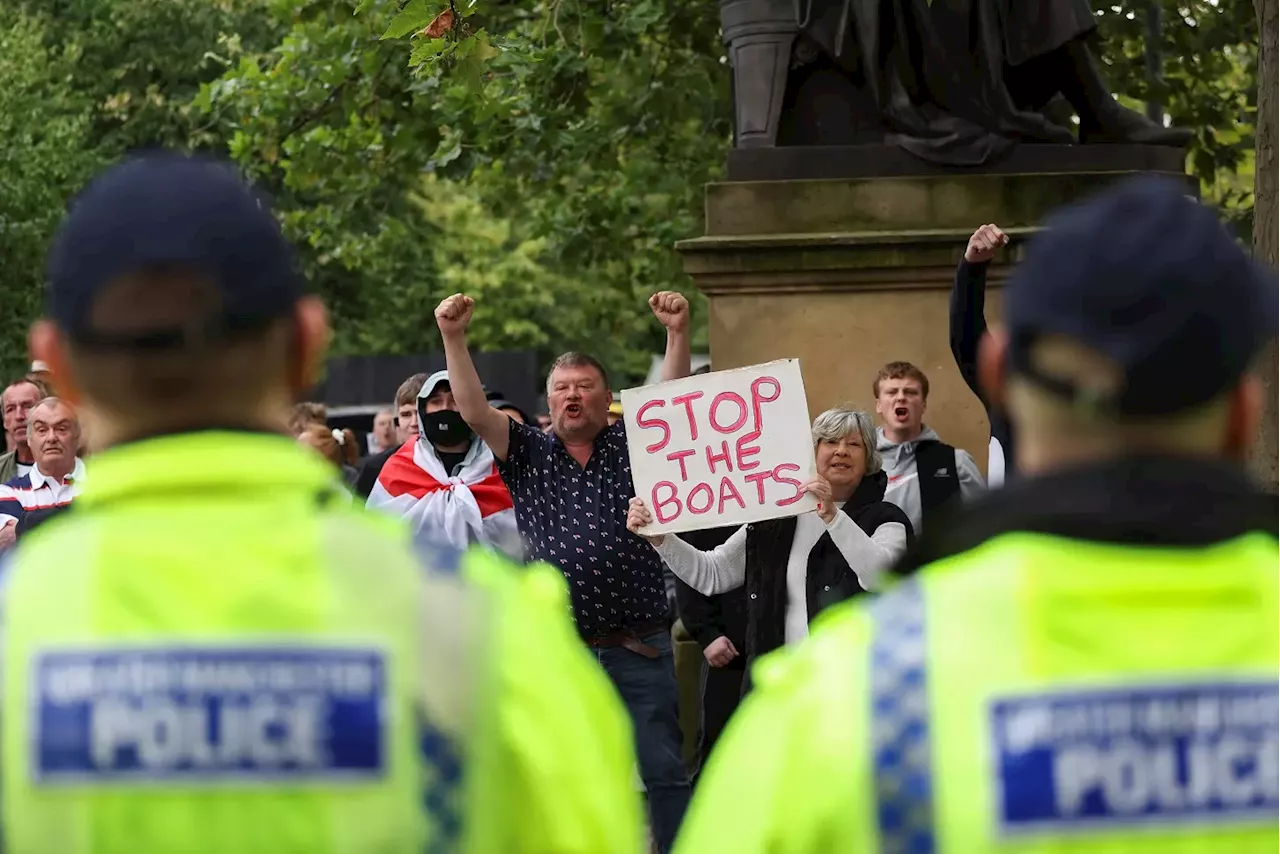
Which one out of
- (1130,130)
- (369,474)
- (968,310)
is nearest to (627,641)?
(968,310)

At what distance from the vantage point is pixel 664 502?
8258 mm

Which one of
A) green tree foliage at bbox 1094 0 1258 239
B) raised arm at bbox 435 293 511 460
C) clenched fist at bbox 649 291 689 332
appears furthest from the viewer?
green tree foliage at bbox 1094 0 1258 239

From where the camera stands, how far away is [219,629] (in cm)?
246

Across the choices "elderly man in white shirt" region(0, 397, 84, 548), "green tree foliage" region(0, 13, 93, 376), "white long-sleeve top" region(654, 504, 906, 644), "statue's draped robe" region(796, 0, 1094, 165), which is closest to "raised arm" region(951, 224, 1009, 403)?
"white long-sleeve top" region(654, 504, 906, 644)

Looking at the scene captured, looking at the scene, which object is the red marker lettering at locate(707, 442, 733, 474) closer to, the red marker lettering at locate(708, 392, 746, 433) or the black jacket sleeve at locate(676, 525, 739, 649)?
the red marker lettering at locate(708, 392, 746, 433)

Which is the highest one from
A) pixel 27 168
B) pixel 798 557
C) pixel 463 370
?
pixel 27 168

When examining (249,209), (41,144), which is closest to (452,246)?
(41,144)

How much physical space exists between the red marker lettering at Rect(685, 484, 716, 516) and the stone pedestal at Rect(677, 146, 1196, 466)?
2.68 m

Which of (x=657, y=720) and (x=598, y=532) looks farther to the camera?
(x=657, y=720)

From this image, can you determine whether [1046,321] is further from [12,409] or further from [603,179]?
[603,179]

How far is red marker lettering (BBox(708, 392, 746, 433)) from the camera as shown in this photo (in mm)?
8484

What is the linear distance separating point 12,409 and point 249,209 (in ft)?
26.8

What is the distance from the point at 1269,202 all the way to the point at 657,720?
336 centimetres

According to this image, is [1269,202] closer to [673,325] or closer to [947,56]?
[947,56]
